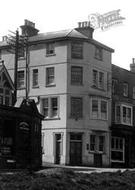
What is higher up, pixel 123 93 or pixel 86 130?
pixel 123 93

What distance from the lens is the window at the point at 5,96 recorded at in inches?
1566

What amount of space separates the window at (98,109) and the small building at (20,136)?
15.5 metres

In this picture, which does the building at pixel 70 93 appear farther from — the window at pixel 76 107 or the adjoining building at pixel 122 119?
the adjoining building at pixel 122 119

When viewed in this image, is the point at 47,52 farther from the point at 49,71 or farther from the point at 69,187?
the point at 69,187

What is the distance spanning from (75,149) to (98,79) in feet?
26.6

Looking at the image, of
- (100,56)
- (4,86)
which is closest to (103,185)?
(4,86)

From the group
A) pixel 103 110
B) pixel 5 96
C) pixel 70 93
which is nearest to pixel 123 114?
pixel 103 110

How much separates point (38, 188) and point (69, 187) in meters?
1.27

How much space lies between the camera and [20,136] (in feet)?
100

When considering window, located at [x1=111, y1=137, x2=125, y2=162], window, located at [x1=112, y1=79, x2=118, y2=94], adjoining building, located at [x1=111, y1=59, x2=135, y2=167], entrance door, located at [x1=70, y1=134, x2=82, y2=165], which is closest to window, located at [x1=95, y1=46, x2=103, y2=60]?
adjoining building, located at [x1=111, y1=59, x2=135, y2=167]

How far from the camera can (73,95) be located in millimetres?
46406

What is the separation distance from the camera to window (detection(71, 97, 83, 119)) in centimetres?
4625

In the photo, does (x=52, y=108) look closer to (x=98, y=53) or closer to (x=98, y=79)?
(x=98, y=79)

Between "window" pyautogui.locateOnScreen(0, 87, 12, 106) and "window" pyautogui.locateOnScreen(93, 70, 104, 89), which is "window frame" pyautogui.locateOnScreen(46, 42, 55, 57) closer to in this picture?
"window" pyautogui.locateOnScreen(93, 70, 104, 89)
